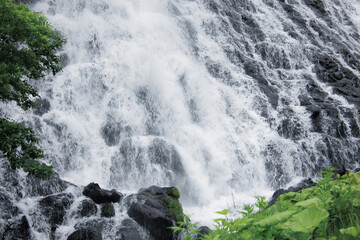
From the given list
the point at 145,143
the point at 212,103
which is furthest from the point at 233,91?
the point at 145,143

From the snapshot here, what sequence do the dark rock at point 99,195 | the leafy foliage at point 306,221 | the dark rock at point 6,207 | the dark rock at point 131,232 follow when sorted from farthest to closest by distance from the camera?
1. the dark rock at point 99,195
2. the dark rock at point 131,232
3. the dark rock at point 6,207
4. the leafy foliage at point 306,221

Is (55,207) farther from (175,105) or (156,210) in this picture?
(175,105)

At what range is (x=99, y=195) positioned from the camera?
10.8 meters

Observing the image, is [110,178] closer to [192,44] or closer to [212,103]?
[212,103]

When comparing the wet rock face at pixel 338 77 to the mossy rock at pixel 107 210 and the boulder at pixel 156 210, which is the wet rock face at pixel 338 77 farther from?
the mossy rock at pixel 107 210

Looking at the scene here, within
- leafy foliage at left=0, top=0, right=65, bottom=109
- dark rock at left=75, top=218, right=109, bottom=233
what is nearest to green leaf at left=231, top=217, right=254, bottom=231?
leafy foliage at left=0, top=0, right=65, bottom=109

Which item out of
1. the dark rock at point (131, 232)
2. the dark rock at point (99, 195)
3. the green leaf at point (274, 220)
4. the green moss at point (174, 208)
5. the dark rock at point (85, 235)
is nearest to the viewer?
the green leaf at point (274, 220)

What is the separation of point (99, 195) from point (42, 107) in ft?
20.0

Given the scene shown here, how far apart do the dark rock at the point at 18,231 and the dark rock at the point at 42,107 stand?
20.3 feet

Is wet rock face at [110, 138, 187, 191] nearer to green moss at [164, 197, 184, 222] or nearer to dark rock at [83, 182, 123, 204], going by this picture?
dark rock at [83, 182, 123, 204]

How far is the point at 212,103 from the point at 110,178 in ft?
25.5

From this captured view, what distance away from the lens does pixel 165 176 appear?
555 inches

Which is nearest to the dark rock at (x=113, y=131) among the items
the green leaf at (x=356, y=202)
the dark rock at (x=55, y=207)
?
the dark rock at (x=55, y=207)

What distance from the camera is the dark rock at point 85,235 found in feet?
29.8
